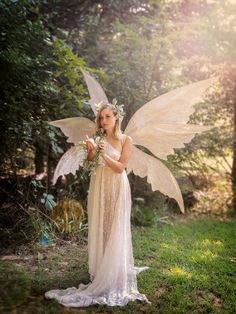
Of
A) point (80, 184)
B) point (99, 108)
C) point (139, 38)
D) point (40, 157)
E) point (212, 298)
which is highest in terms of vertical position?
point (139, 38)

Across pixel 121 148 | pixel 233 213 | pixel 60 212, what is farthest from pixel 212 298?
pixel 233 213

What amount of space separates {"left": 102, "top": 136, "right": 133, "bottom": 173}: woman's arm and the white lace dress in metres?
0.07

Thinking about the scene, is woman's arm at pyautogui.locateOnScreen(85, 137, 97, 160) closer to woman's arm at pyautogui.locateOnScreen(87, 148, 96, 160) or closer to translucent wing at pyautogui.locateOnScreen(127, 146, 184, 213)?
woman's arm at pyautogui.locateOnScreen(87, 148, 96, 160)

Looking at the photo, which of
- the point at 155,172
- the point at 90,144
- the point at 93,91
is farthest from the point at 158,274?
the point at 93,91

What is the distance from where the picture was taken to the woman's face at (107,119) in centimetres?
373

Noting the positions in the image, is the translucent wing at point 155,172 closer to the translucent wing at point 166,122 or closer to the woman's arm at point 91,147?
the translucent wing at point 166,122

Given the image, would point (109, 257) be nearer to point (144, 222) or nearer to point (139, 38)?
point (144, 222)

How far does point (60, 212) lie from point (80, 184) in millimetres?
1181

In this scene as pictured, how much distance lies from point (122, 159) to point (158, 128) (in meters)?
0.64

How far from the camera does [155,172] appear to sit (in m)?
4.29

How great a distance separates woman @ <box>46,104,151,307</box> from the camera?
12.0 feet

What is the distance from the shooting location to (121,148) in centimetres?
382

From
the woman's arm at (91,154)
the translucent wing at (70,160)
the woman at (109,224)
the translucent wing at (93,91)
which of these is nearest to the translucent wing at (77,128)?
the translucent wing at (70,160)

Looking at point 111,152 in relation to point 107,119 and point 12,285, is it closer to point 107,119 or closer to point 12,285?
point 107,119
